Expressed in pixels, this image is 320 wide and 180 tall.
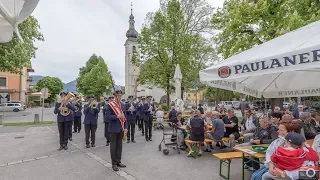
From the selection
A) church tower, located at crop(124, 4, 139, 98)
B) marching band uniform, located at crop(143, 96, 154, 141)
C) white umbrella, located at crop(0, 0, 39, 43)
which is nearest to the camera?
white umbrella, located at crop(0, 0, 39, 43)

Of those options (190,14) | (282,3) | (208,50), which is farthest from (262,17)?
(208,50)

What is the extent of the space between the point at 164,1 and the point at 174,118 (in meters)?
19.8

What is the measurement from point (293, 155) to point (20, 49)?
24.0 metres

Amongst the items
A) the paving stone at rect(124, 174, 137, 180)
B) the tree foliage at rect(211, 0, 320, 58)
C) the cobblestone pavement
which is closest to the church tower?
the tree foliage at rect(211, 0, 320, 58)

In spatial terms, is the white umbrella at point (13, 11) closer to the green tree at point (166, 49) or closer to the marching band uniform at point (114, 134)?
the marching band uniform at point (114, 134)

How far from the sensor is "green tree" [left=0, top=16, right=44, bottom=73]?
22.1 m

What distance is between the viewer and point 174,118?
45.9ft

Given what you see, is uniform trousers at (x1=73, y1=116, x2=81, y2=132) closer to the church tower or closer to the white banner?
the white banner

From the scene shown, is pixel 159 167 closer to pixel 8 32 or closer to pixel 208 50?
pixel 8 32

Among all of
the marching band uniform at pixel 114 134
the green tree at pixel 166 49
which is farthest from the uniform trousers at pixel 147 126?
the green tree at pixel 166 49

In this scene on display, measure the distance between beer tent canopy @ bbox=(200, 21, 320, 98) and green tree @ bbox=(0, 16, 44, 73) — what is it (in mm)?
20041

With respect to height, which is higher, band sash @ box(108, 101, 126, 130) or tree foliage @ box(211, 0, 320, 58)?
tree foliage @ box(211, 0, 320, 58)

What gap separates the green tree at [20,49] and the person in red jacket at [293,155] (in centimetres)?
2207

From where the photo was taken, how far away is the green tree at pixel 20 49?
72.4ft
